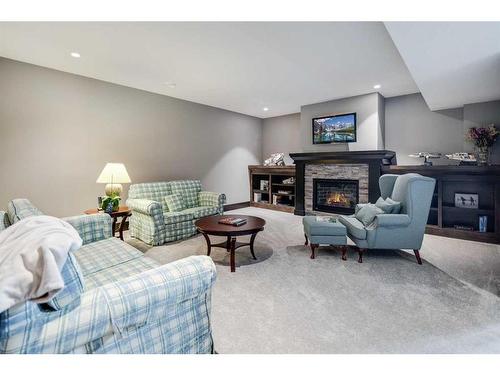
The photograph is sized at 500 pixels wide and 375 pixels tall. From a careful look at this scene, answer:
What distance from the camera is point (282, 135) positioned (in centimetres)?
680

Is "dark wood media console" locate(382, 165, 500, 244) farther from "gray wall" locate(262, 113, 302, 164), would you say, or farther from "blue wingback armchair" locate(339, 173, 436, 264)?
"gray wall" locate(262, 113, 302, 164)

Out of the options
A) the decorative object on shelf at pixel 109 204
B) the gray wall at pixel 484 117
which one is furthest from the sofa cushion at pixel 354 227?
the decorative object on shelf at pixel 109 204

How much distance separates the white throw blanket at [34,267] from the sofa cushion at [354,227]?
2726 millimetres

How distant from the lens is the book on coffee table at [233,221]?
2969 mm

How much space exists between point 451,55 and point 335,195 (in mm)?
3188

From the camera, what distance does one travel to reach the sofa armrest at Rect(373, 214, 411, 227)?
9.34ft

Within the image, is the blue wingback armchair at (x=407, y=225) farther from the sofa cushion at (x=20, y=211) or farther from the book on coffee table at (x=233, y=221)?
the sofa cushion at (x=20, y=211)

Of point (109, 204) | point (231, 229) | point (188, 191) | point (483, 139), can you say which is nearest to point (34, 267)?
point (231, 229)

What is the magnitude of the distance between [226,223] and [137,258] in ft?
3.89

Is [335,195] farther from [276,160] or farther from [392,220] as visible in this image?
Result: [392,220]
